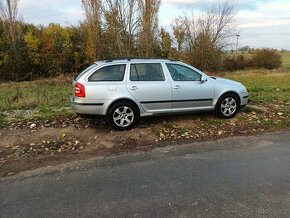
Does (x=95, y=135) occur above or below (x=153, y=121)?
below

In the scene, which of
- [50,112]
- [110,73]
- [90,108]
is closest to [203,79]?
[110,73]

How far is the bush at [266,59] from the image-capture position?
29844mm

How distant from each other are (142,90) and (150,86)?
222mm

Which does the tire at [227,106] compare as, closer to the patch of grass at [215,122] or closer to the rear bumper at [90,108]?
the patch of grass at [215,122]

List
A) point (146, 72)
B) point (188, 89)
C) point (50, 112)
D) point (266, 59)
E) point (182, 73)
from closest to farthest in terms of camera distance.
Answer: point (146, 72) → point (188, 89) → point (182, 73) → point (50, 112) → point (266, 59)

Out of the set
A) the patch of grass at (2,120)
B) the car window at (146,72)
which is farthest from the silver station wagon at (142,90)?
the patch of grass at (2,120)

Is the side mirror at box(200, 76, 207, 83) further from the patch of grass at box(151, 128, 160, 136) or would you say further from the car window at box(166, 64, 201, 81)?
the patch of grass at box(151, 128, 160, 136)

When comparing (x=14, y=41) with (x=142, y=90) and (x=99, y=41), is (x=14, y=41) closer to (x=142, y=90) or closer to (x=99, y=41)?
(x=99, y=41)

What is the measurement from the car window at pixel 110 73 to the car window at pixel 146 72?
0.25 metres

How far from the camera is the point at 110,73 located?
502 centimetres

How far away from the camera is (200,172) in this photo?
3.30m

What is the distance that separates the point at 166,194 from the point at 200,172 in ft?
2.61

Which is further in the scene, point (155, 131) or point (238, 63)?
point (238, 63)

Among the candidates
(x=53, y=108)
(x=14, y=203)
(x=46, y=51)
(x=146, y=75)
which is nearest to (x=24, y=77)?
(x=46, y=51)
